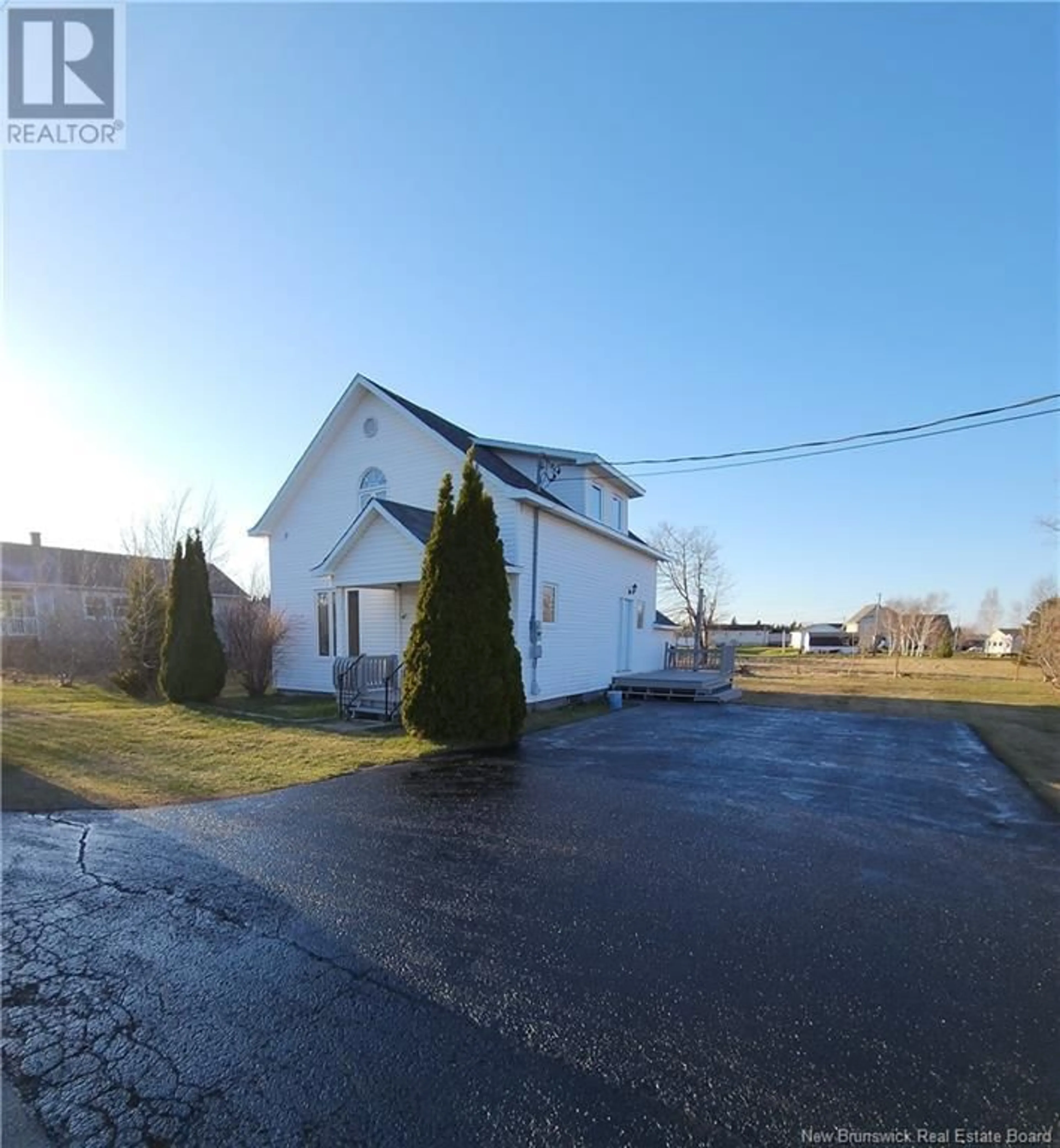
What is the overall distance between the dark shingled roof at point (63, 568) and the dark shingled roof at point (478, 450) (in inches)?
622

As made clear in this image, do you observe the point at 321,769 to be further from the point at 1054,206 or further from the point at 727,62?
the point at 1054,206

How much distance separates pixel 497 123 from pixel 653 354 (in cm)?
663

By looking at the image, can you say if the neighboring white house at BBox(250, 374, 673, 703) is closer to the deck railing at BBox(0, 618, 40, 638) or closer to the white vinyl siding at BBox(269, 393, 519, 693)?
the white vinyl siding at BBox(269, 393, 519, 693)

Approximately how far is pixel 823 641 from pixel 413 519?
81213mm

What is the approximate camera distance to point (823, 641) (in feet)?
267

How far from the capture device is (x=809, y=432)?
1362 cm

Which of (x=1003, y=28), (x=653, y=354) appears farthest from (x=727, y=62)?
(x=653, y=354)

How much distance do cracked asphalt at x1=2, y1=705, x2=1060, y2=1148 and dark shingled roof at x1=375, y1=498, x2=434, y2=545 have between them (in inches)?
274

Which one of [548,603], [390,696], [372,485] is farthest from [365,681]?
[372,485]

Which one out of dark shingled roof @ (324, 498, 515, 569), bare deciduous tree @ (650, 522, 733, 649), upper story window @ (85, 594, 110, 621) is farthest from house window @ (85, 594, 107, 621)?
bare deciduous tree @ (650, 522, 733, 649)

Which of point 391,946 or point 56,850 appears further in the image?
point 56,850

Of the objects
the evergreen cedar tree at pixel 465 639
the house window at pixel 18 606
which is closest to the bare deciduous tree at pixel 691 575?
the evergreen cedar tree at pixel 465 639

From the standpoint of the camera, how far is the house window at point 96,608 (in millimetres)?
21750

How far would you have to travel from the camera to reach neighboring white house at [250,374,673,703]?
13594 millimetres
